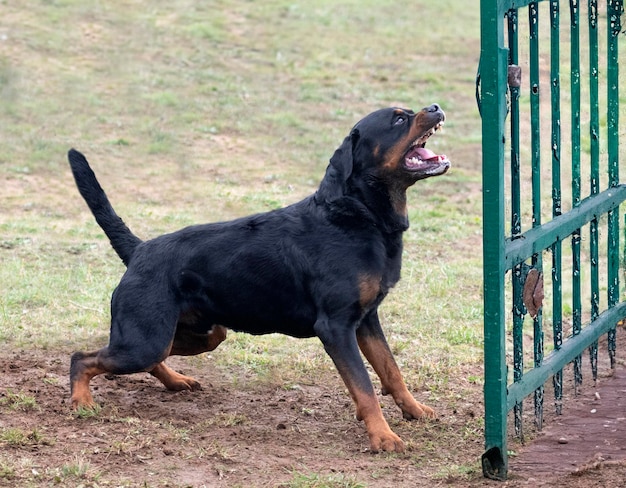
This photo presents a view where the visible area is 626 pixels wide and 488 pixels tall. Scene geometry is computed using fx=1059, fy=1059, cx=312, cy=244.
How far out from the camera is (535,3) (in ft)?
16.1

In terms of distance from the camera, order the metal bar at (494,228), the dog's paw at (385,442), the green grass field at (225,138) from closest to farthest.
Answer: the metal bar at (494,228)
the dog's paw at (385,442)
the green grass field at (225,138)

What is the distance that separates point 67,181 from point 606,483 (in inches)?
345

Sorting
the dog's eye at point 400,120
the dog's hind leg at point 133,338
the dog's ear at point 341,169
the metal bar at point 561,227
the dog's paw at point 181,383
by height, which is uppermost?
the dog's eye at point 400,120

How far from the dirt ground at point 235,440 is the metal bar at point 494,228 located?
0.24 m

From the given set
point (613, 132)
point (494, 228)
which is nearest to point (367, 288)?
point (494, 228)

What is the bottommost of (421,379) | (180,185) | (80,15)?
(421,379)

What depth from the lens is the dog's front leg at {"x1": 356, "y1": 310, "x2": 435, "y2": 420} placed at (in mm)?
5617

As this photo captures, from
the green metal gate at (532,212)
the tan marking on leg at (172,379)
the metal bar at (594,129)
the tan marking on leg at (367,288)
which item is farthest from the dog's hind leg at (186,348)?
the metal bar at (594,129)

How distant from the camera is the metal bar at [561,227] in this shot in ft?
15.5

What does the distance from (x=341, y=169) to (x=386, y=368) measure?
43.0 inches

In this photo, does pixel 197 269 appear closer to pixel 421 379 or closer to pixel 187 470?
pixel 187 470

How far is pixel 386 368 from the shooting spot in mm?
5613

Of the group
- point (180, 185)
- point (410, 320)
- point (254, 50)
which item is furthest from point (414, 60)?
point (410, 320)

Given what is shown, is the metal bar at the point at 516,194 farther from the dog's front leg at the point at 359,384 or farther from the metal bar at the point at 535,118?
the dog's front leg at the point at 359,384
